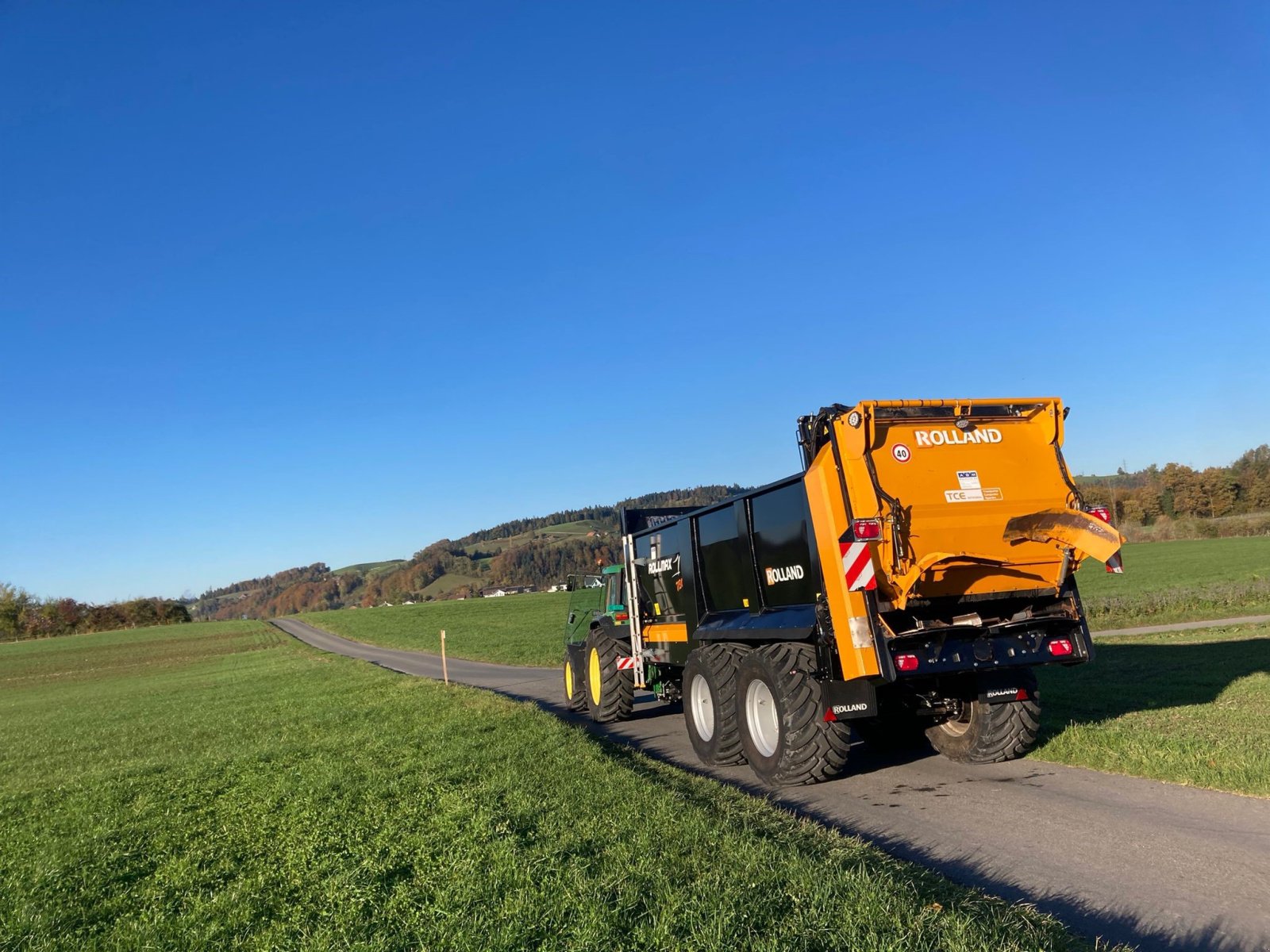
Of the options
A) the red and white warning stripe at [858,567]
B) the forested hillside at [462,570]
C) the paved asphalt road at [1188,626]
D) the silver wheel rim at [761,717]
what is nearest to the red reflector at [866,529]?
the red and white warning stripe at [858,567]

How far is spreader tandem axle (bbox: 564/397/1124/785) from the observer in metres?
6.86

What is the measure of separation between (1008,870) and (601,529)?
1256cm

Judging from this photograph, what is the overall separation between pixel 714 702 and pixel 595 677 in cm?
485

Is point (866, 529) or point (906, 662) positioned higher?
point (866, 529)

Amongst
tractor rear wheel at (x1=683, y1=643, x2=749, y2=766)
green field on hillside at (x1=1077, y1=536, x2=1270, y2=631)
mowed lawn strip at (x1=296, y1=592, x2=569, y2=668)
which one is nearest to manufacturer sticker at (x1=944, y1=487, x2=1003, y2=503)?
tractor rear wheel at (x1=683, y1=643, x2=749, y2=766)

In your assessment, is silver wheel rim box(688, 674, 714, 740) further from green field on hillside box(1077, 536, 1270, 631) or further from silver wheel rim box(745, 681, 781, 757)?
green field on hillside box(1077, 536, 1270, 631)

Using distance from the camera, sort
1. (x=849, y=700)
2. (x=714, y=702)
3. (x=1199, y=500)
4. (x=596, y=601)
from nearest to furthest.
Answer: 1. (x=849, y=700)
2. (x=714, y=702)
3. (x=596, y=601)
4. (x=1199, y=500)

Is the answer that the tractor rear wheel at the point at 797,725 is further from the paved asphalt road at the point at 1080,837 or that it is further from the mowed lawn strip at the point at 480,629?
the mowed lawn strip at the point at 480,629

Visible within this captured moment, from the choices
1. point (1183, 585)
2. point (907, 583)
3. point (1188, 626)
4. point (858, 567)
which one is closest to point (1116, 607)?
point (1188, 626)

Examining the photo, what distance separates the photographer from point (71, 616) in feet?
403

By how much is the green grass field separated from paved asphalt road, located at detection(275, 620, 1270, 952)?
55 centimetres

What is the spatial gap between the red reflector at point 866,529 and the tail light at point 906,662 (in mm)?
1019

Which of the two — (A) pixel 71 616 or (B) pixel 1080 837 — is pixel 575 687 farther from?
(A) pixel 71 616

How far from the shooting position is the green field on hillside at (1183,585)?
24406mm
